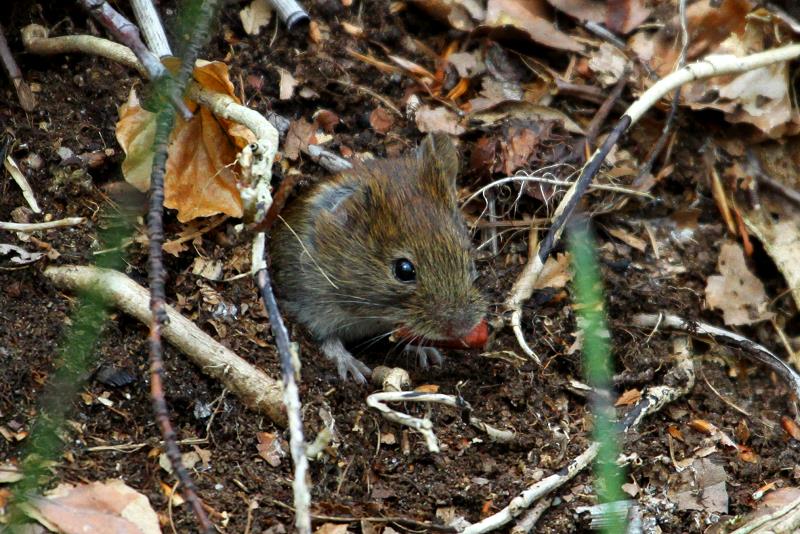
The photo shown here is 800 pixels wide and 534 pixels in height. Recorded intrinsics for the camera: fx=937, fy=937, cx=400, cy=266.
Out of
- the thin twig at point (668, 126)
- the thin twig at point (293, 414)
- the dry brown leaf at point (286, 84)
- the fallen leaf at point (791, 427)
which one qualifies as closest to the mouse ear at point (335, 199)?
the dry brown leaf at point (286, 84)

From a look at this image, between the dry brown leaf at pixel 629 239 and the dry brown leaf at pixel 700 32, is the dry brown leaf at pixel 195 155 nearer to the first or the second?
the dry brown leaf at pixel 629 239

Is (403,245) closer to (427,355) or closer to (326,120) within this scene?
(427,355)

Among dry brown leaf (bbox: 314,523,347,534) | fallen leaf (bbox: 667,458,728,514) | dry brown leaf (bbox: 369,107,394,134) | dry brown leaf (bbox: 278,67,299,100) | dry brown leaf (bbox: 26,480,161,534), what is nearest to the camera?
dry brown leaf (bbox: 26,480,161,534)

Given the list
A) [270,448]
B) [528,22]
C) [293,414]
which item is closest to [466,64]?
[528,22]

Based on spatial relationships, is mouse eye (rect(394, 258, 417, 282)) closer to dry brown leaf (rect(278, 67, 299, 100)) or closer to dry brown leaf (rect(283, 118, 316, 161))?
dry brown leaf (rect(283, 118, 316, 161))

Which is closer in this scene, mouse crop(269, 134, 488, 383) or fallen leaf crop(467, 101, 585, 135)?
mouse crop(269, 134, 488, 383)

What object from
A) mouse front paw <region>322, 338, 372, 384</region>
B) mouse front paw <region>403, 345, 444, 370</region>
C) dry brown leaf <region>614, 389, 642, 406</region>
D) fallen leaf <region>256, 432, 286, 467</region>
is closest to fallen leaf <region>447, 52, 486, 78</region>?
mouse front paw <region>403, 345, 444, 370</region>

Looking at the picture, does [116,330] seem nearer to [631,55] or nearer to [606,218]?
[606,218]
